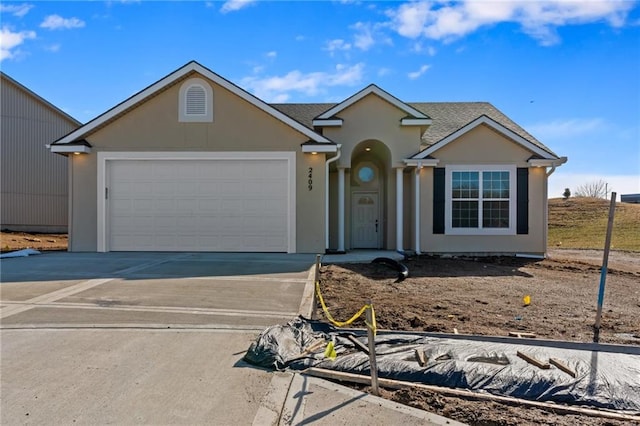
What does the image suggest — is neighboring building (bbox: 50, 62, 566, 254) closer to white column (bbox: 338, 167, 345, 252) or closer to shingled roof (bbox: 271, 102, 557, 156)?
white column (bbox: 338, 167, 345, 252)

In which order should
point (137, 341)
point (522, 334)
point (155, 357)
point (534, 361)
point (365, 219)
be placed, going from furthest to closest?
point (365, 219), point (522, 334), point (137, 341), point (155, 357), point (534, 361)

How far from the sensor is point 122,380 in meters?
3.84

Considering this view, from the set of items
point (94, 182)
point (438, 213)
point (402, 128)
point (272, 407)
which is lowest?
point (272, 407)

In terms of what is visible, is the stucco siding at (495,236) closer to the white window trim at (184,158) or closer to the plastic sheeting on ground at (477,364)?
the white window trim at (184,158)

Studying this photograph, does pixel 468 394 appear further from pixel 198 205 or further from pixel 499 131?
pixel 499 131

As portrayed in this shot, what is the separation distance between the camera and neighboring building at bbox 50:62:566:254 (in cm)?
1329

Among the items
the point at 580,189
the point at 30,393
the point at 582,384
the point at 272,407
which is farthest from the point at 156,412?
the point at 580,189

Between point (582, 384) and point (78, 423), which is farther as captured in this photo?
point (582, 384)

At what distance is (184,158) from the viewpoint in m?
13.4

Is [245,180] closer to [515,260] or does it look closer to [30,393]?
[515,260]

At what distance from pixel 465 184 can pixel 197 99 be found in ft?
30.9

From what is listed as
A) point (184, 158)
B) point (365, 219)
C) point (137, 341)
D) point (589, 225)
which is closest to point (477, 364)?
point (137, 341)

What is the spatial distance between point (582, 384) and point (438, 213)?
1060cm

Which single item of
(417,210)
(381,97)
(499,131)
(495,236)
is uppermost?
(381,97)
